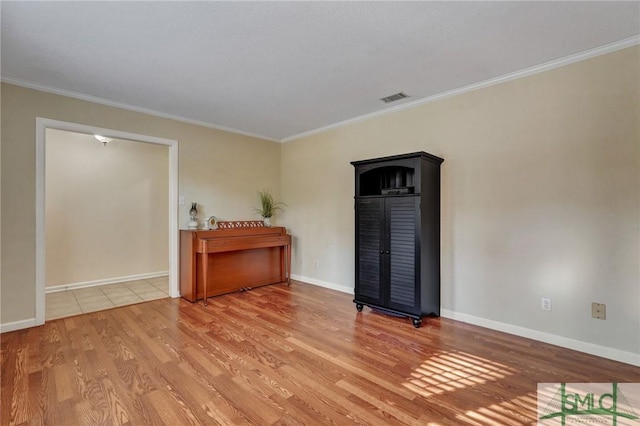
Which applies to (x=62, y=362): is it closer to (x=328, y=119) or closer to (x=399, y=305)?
(x=399, y=305)

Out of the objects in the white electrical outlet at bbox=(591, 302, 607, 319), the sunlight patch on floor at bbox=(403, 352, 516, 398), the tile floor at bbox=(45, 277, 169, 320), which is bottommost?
the sunlight patch on floor at bbox=(403, 352, 516, 398)

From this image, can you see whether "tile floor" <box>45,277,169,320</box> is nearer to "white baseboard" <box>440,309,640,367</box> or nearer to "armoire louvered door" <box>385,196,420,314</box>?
"armoire louvered door" <box>385,196,420,314</box>

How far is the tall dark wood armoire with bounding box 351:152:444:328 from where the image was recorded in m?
2.86

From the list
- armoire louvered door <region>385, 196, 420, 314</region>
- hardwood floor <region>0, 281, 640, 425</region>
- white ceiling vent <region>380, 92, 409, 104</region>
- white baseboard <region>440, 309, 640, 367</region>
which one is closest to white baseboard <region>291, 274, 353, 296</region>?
Answer: hardwood floor <region>0, 281, 640, 425</region>

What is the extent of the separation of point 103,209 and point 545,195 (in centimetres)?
573

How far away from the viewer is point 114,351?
2.35m

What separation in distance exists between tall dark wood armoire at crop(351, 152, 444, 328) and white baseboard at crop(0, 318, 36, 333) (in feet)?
10.8

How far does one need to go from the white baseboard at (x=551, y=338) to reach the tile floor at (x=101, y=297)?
3699 millimetres

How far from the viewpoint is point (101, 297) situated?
12.6 ft

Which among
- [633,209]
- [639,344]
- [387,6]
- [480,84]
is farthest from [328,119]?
[639,344]

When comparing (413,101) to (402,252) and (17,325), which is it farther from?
(17,325)

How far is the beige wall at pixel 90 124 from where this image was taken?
9.09 ft

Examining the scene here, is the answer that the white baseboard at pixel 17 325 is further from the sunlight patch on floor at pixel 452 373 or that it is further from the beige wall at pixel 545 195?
the beige wall at pixel 545 195

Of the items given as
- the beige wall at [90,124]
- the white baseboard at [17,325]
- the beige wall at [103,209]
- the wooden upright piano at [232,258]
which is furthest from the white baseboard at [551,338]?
the beige wall at [103,209]
